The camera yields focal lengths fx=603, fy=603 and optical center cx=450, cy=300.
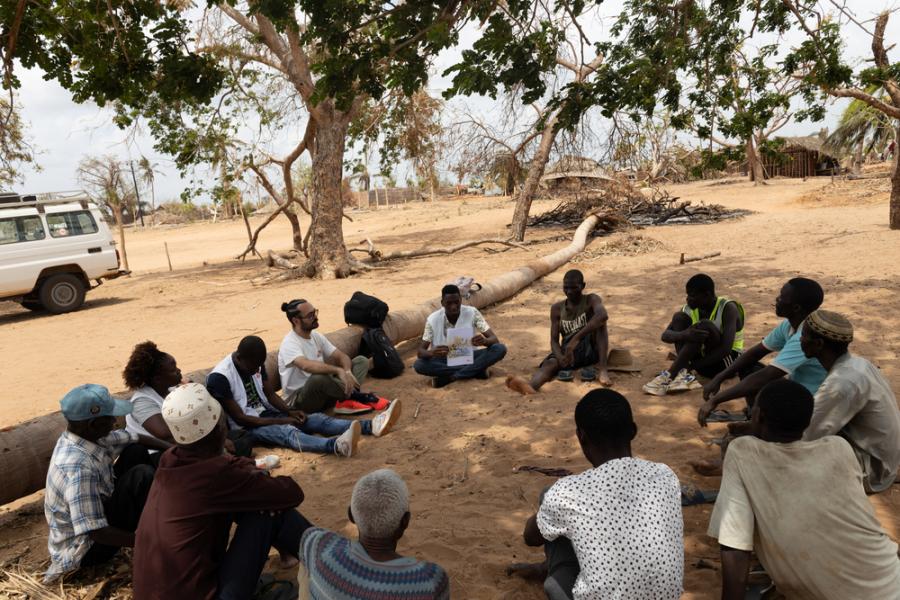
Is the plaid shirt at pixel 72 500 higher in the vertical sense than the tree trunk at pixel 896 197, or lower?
lower

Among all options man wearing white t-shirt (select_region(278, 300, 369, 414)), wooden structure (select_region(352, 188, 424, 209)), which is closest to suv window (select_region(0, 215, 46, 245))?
man wearing white t-shirt (select_region(278, 300, 369, 414))

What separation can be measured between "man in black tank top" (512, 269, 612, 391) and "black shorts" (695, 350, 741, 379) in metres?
0.80

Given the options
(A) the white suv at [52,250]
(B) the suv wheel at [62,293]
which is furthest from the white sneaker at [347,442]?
(B) the suv wheel at [62,293]

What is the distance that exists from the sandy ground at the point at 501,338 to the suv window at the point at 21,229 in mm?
1561

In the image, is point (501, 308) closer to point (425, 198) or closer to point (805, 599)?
point (805, 599)

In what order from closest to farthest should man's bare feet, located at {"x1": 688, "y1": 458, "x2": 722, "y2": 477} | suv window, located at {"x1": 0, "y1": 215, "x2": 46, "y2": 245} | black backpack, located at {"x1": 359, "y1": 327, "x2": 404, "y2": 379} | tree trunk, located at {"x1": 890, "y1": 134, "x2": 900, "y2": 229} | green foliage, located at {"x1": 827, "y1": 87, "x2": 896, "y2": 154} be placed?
man's bare feet, located at {"x1": 688, "y1": 458, "x2": 722, "y2": 477}, black backpack, located at {"x1": 359, "y1": 327, "x2": 404, "y2": 379}, suv window, located at {"x1": 0, "y1": 215, "x2": 46, "y2": 245}, tree trunk, located at {"x1": 890, "y1": 134, "x2": 900, "y2": 229}, green foliage, located at {"x1": 827, "y1": 87, "x2": 896, "y2": 154}

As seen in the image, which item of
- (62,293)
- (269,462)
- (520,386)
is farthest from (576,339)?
(62,293)

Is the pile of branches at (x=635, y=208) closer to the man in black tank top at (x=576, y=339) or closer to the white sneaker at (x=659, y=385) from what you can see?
the man in black tank top at (x=576, y=339)

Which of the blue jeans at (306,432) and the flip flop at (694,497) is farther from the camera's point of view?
the blue jeans at (306,432)

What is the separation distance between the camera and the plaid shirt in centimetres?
280

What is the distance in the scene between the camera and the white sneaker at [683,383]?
4965 mm

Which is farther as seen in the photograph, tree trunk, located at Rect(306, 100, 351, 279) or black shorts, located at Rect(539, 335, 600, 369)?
tree trunk, located at Rect(306, 100, 351, 279)

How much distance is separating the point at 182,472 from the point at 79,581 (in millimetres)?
1228

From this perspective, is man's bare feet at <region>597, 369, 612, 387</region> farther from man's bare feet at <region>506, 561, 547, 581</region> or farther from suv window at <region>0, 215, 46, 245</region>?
suv window at <region>0, 215, 46, 245</region>
